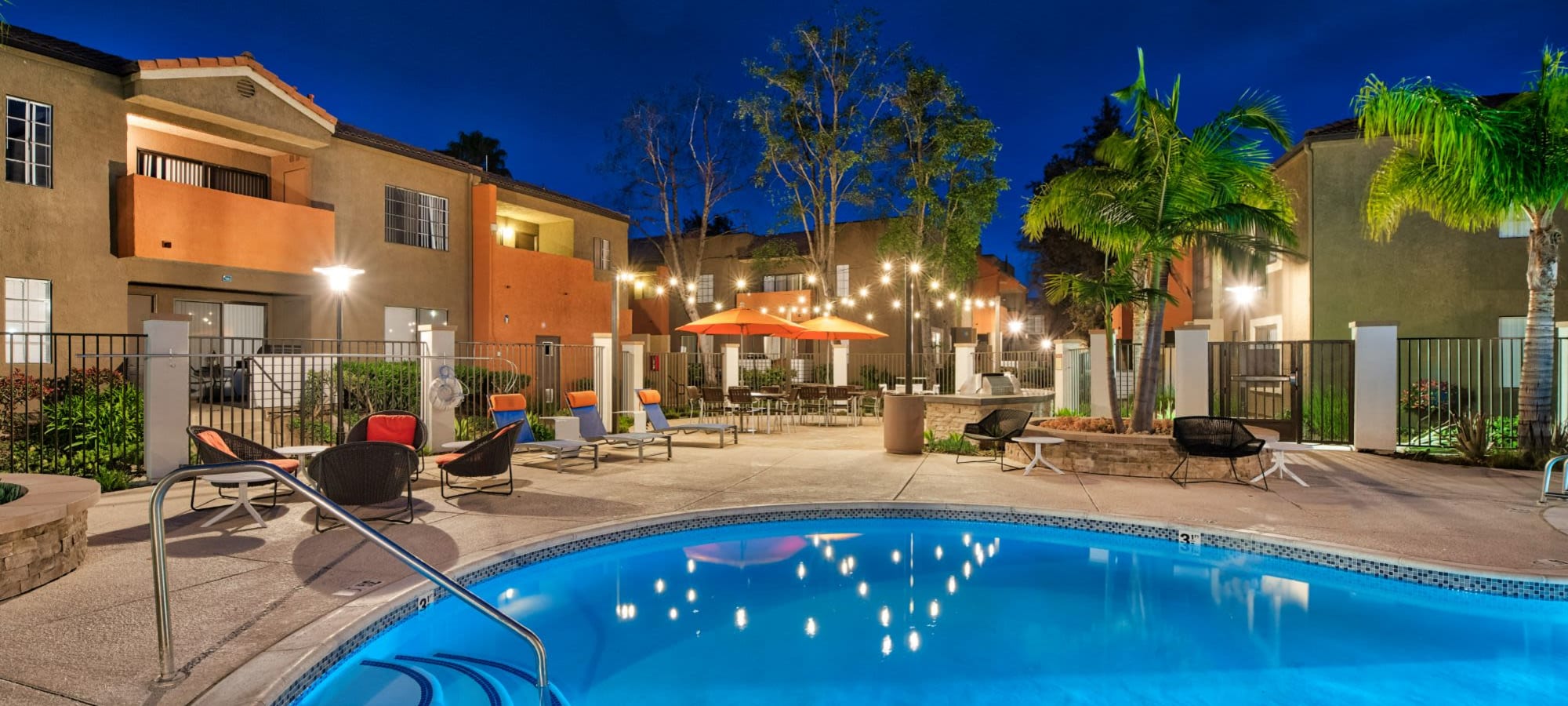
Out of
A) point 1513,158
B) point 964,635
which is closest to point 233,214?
point 964,635

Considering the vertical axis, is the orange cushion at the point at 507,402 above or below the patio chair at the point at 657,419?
above

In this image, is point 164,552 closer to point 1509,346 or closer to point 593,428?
point 593,428

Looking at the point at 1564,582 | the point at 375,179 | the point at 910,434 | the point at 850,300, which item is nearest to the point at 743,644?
the point at 1564,582

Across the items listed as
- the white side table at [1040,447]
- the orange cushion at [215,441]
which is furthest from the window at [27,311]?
the white side table at [1040,447]

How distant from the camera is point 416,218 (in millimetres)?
18641

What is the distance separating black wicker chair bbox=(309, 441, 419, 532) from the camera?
20.7 ft

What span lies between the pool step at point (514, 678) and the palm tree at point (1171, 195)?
840cm

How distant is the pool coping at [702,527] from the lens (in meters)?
3.69

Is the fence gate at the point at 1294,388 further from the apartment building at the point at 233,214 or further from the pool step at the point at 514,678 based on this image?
the apartment building at the point at 233,214

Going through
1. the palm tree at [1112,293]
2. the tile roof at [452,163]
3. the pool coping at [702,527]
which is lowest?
A: the pool coping at [702,527]

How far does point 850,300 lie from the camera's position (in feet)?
75.7

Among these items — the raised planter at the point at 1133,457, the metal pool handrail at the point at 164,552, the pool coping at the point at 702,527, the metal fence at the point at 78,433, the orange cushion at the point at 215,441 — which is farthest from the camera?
the raised planter at the point at 1133,457

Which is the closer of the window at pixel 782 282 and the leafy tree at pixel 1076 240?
the window at pixel 782 282

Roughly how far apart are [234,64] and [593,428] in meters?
10.2
